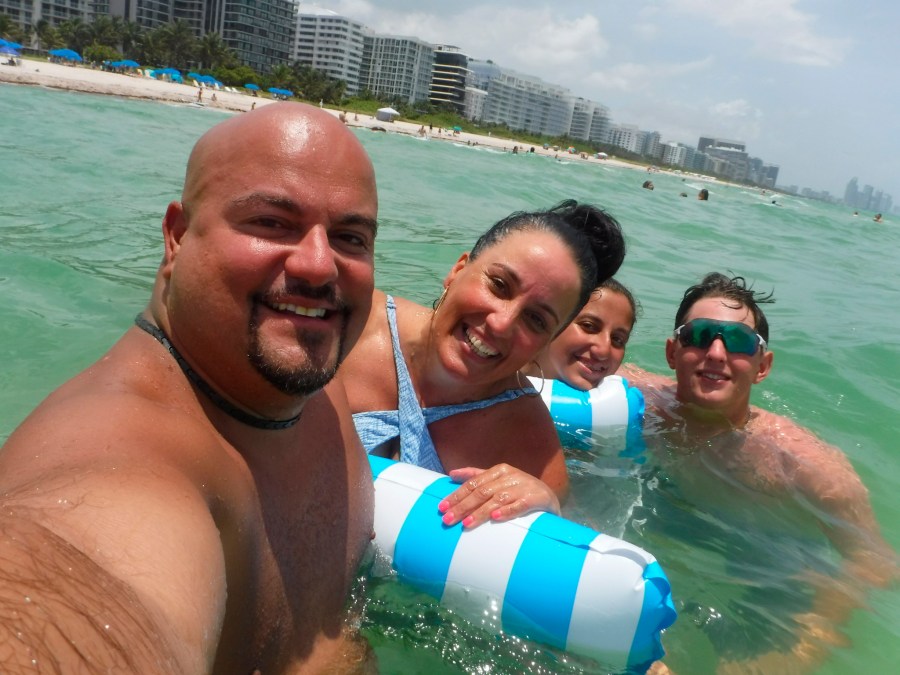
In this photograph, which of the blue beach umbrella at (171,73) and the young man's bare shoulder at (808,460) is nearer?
the young man's bare shoulder at (808,460)

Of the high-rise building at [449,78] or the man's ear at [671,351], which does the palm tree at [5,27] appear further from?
the man's ear at [671,351]

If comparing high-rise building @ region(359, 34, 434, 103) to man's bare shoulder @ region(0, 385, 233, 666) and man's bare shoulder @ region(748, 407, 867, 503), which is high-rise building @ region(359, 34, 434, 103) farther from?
man's bare shoulder @ region(0, 385, 233, 666)

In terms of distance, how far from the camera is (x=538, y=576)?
8.14ft

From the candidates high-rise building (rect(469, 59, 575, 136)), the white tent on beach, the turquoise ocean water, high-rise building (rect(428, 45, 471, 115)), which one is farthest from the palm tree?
high-rise building (rect(469, 59, 575, 136))

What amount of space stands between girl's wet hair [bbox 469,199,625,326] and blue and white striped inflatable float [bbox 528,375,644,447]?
1.26 m

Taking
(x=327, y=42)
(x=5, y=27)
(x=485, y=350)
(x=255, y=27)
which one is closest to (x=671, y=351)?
(x=485, y=350)

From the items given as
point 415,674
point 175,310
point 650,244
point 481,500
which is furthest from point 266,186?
point 650,244

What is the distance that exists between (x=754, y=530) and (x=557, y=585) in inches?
89.6

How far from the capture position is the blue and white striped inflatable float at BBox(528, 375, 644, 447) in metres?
4.56

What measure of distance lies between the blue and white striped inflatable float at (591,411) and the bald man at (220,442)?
2.58m

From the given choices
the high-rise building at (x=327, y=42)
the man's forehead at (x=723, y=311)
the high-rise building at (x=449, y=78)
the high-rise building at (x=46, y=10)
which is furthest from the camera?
the high-rise building at (x=327, y=42)

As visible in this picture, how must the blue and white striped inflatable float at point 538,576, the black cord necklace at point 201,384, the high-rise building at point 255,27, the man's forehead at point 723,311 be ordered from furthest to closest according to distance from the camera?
the high-rise building at point 255,27, the man's forehead at point 723,311, the blue and white striped inflatable float at point 538,576, the black cord necklace at point 201,384

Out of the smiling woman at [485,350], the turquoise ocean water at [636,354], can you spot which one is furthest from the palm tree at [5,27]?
the smiling woman at [485,350]

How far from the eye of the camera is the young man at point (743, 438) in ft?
14.5
